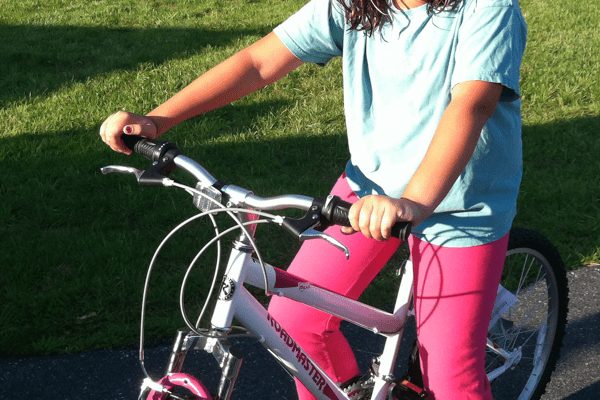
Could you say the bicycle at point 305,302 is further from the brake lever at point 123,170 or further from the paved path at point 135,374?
→ the paved path at point 135,374

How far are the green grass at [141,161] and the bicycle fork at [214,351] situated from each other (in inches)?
72.2

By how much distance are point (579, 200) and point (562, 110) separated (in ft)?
5.22

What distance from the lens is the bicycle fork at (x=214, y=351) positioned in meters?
1.53

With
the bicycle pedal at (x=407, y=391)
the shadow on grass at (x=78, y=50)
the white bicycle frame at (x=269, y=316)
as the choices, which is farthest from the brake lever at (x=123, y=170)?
the shadow on grass at (x=78, y=50)

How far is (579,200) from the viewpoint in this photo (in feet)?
14.5

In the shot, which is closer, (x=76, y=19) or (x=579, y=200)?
(x=579, y=200)

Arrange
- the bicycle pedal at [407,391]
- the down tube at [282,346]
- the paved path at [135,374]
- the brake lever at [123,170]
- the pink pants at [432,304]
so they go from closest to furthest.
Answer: the brake lever at [123,170], the down tube at [282,346], the pink pants at [432,304], the bicycle pedal at [407,391], the paved path at [135,374]

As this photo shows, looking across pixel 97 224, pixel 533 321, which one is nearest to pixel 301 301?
pixel 533 321

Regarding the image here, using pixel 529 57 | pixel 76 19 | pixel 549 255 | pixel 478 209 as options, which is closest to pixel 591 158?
pixel 529 57

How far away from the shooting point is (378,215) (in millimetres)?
1338

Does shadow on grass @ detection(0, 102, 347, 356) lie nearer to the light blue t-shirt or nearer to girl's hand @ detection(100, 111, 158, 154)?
girl's hand @ detection(100, 111, 158, 154)

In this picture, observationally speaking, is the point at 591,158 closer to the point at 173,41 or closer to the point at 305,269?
the point at 305,269

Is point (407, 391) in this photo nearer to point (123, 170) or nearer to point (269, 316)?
point (269, 316)

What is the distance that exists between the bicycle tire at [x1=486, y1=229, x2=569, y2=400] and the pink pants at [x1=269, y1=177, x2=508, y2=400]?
1.70 feet
